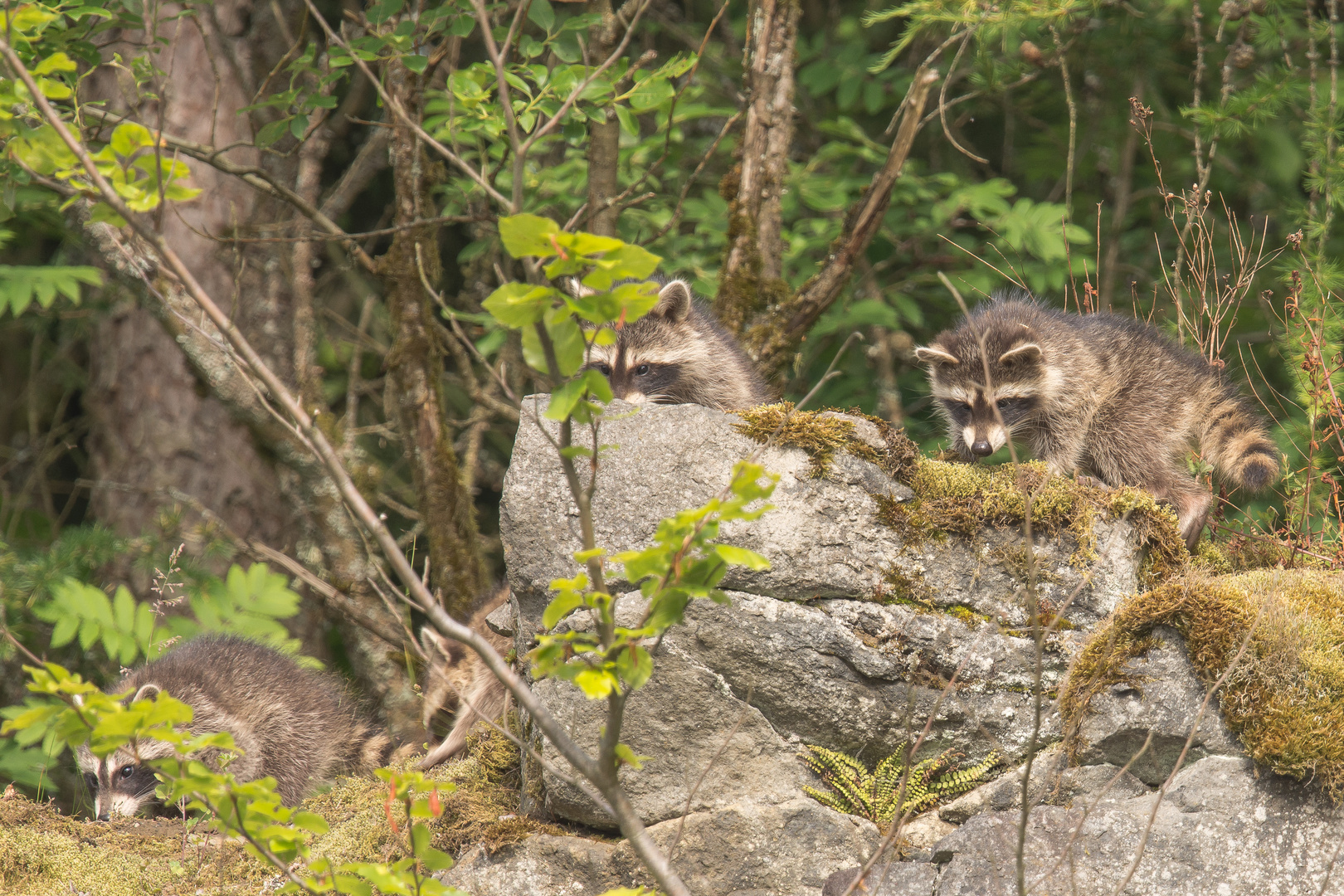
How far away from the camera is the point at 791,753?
12.0ft

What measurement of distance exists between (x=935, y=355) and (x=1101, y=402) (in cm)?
68

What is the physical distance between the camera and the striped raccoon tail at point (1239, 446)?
4309 mm

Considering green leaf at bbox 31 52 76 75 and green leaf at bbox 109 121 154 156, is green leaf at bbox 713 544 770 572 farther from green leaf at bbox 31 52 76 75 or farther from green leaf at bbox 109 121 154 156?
green leaf at bbox 31 52 76 75

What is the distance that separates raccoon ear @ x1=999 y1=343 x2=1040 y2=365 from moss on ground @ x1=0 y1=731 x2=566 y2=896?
2.40 metres

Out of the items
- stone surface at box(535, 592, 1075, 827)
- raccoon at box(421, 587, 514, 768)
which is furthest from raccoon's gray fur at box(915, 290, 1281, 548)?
raccoon at box(421, 587, 514, 768)

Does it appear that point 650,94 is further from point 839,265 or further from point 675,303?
point 839,265

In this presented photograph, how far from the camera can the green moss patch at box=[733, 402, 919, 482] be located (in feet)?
12.7

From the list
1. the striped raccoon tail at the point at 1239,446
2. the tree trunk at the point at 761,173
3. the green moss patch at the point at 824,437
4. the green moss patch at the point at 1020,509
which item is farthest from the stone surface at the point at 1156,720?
the tree trunk at the point at 761,173

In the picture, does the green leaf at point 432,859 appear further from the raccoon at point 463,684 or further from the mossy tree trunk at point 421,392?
the mossy tree trunk at point 421,392

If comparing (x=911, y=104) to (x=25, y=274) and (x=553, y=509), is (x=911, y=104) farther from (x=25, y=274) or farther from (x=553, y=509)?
(x=25, y=274)

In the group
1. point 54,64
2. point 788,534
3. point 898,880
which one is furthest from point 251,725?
point 54,64

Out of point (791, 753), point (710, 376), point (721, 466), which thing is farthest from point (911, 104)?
point (791, 753)

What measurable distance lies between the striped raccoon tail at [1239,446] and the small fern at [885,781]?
1.63 m

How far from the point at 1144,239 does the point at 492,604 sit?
5.18 meters
